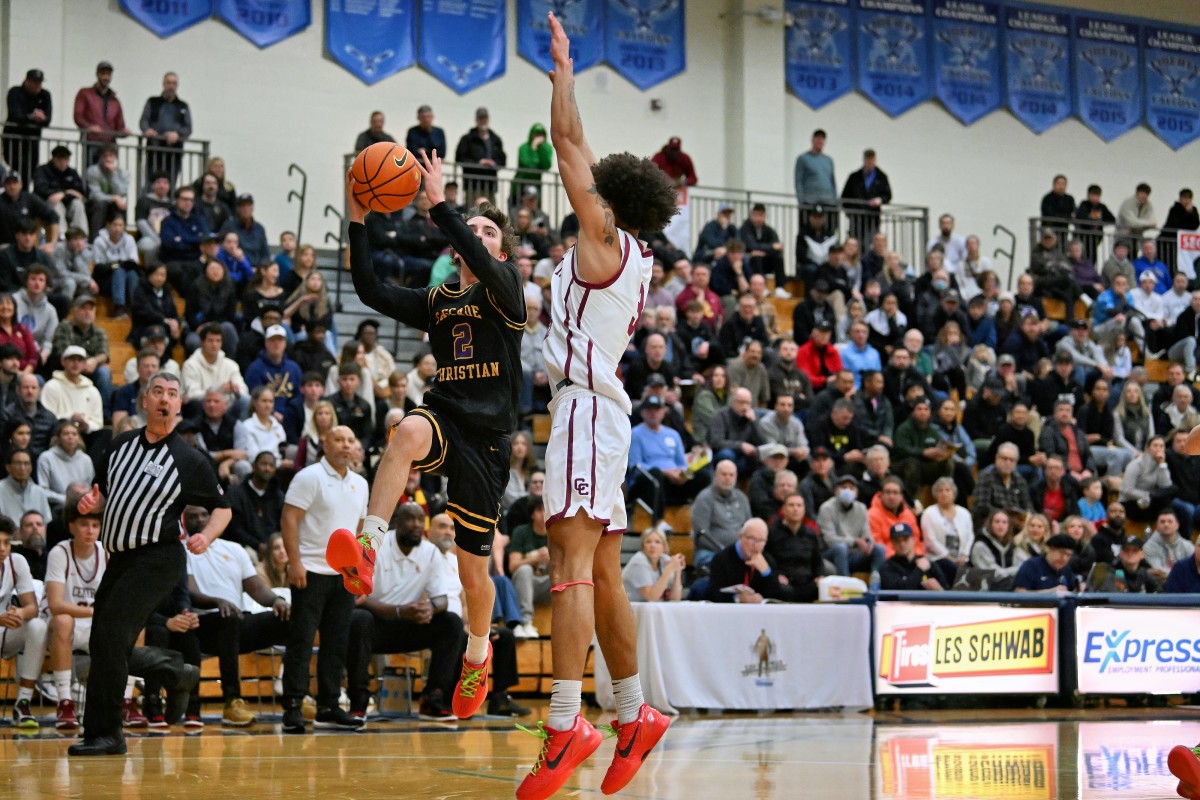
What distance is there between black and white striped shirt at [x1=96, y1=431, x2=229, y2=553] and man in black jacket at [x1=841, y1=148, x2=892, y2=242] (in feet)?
54.2

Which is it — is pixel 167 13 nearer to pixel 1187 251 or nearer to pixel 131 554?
pixel 131 554

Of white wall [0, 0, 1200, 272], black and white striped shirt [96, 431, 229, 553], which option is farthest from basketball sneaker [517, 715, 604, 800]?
white wall [0, 0, 1200, 272]

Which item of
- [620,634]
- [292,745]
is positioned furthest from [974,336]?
[620,634]

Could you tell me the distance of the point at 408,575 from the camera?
11.8 m

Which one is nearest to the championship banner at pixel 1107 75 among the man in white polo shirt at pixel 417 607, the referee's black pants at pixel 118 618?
the man in white polo shirt at pixel 417 607

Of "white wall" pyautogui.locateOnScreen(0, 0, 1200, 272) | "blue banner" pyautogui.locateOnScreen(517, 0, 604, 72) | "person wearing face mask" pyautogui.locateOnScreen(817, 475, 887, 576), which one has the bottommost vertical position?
"person wearing face mask" pyautogui.locateOnScreen(817, 475, 887, 576)

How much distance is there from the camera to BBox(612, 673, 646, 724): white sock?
6145 mm

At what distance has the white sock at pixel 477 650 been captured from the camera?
6926 millimetres

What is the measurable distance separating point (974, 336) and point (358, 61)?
366 inches

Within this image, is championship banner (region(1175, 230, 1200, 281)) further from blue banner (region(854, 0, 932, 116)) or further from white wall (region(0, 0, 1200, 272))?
blue banner (region(854, 0, 932, 116))

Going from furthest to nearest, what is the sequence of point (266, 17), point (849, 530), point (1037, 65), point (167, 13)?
point (1037, 65), point (266, 17), point (167, 13), point (849, 530)

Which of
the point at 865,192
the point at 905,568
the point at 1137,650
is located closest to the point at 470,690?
the point at 905,568

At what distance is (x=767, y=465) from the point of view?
15672 mm

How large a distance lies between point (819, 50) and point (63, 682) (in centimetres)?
1796
